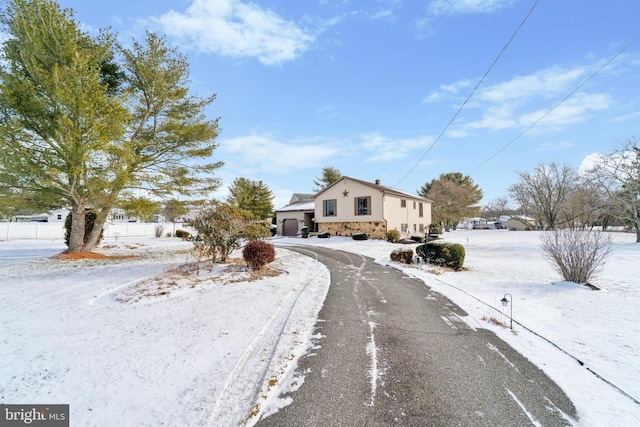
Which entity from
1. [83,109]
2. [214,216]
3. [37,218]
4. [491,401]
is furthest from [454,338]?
[37,218]

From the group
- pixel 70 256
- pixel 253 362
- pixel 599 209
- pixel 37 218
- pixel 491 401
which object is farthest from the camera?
pixel 37 218

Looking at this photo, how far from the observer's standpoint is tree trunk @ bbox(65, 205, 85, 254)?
44.8ft

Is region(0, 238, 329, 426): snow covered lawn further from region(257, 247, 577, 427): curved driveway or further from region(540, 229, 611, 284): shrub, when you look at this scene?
region(540, 229, 611, 284): shrub

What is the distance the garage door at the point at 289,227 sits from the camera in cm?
3417

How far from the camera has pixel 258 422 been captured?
2752 mm

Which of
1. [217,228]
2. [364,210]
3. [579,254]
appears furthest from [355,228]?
[579,254]

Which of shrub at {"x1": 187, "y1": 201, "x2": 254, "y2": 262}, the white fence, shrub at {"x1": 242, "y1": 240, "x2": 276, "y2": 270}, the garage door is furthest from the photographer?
the garage door

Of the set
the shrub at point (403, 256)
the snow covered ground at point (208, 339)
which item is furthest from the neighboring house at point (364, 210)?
the snow covered ground at point (208, 339)

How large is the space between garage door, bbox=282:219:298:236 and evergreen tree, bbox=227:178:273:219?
7.93m

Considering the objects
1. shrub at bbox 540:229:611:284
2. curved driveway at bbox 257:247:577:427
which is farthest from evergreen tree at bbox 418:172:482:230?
curved driveway at bbox 257:247:577:427

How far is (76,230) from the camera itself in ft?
45.5

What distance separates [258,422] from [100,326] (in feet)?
13.4

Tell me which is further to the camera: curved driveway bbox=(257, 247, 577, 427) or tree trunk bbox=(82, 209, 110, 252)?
tree trunk bbox=(82, 209, 110, 252)

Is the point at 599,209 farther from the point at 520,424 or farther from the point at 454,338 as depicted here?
the point at 520,424
